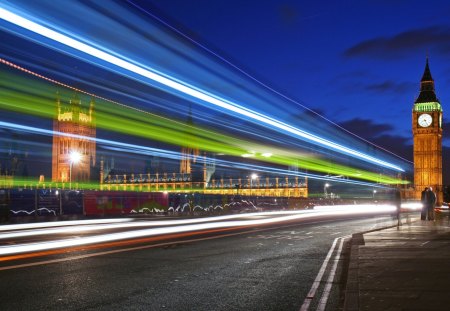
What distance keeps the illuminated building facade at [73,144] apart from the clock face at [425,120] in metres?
79.9

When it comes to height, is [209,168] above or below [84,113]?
below

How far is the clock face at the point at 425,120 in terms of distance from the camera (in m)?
122

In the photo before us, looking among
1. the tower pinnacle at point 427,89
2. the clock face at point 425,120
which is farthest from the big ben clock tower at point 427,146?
the tower pinnacle at point 427,89

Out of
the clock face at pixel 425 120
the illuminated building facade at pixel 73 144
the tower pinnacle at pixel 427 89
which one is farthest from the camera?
the illuminated building facade at pixel 73 144

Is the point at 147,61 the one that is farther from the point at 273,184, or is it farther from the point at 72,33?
the point at 273,184

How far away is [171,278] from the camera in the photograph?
31.8 ft

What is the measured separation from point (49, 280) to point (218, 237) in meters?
9.93

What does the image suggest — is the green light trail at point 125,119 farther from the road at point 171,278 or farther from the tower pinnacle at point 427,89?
the tower pinnacle at point 427,89

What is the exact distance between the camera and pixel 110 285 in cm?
890

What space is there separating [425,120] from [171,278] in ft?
402

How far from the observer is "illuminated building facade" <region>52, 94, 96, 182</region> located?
470 ft

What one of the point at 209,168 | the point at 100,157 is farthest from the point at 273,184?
the point at 100,157

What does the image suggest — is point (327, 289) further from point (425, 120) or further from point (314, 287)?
point (425, 120)

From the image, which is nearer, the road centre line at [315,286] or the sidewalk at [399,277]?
the sidewalk at [399,277]
